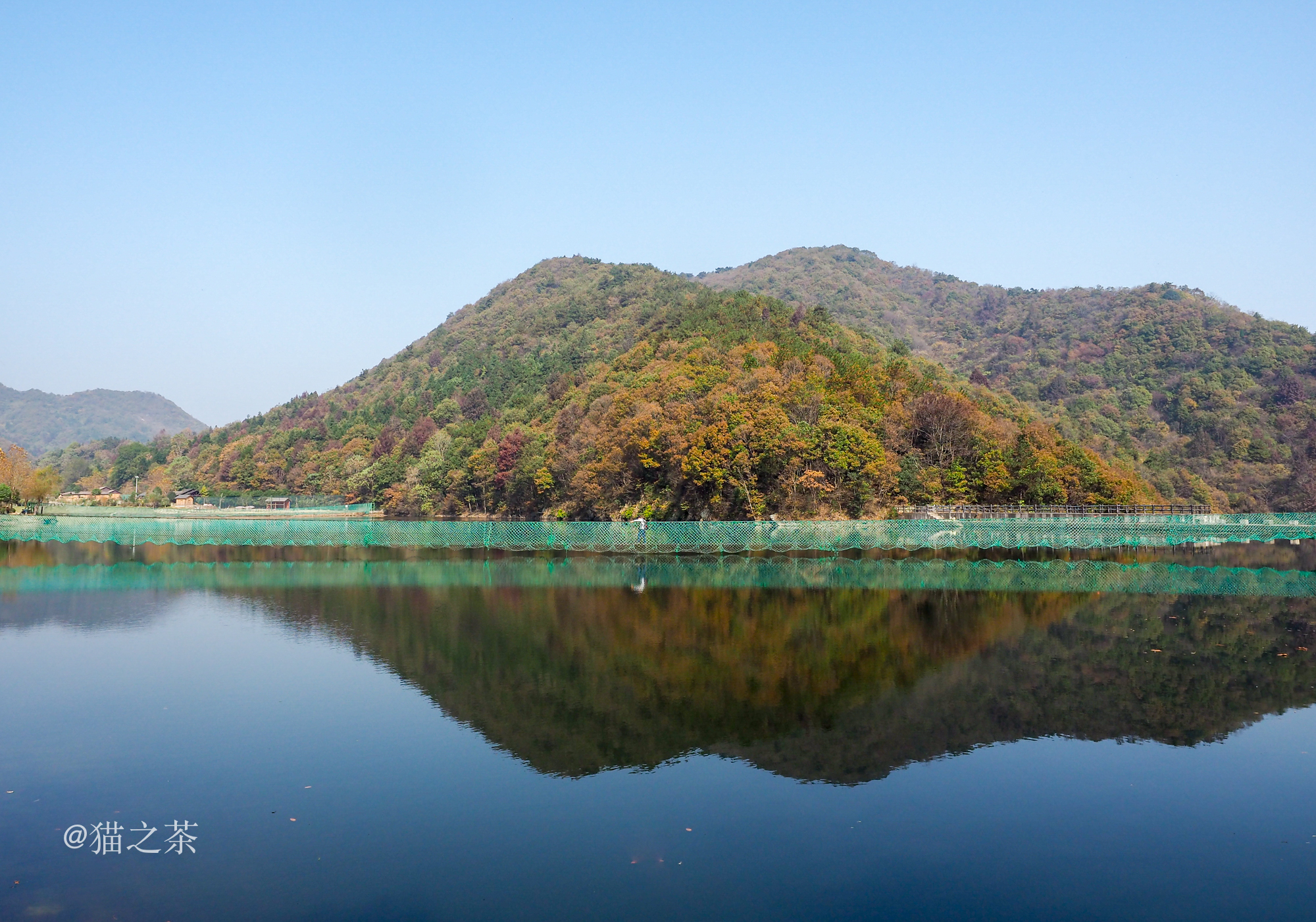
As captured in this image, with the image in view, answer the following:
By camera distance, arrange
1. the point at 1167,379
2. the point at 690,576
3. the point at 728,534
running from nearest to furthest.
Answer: the point at 690,576
the point at 728,534
the point at 1167,379

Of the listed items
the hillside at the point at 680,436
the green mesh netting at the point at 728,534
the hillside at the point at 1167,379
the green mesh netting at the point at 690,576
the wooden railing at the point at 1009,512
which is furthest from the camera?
the hillside at the point at 1167,379

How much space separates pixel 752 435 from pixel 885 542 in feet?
34.9

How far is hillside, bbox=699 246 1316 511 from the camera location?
83750 millimetres

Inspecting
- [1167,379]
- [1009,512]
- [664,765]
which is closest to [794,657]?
[664,765]

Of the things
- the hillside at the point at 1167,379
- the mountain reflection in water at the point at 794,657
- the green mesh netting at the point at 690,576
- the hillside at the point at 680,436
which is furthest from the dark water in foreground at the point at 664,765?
the hillside at the point at 1167,379

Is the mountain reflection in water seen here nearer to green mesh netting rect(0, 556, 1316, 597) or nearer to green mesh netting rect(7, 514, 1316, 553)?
green mesh netting rect(0, 556, 1316, 597)

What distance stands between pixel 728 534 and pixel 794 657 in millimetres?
24452

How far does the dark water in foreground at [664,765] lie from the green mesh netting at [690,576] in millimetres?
6418

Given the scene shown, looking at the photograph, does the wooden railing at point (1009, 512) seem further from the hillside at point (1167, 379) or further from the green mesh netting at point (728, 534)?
the hillside at point (1167, 379)

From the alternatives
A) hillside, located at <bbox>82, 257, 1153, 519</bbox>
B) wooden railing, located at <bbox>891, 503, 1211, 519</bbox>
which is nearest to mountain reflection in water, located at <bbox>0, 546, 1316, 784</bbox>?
wooden railing, located at <bbox>891, 503, 1211, 519</bbox>

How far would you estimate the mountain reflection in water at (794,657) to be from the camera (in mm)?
13602

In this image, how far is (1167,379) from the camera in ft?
368

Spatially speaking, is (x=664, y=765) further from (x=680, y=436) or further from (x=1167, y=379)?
(x=1167, y=379)

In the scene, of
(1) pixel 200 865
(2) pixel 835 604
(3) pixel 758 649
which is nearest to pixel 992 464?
(2) pixel 835 604
